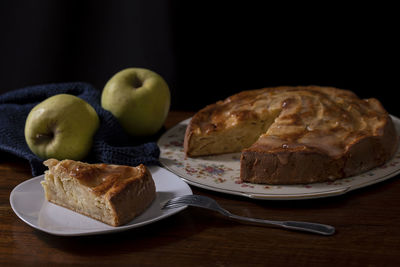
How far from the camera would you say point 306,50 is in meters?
3.65

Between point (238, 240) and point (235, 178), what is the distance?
57 cm

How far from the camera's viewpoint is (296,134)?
263 cm

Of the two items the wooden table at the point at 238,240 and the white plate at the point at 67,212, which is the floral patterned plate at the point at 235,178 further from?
the white plate at the point at 67,212

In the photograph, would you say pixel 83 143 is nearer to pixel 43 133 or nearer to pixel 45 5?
pixel 43 133

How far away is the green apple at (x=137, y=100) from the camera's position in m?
3.10

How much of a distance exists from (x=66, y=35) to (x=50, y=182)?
5.98 ft

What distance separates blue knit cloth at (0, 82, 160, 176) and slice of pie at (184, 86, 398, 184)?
0.94 feet

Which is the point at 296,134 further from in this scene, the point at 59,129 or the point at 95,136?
the point at 59,129

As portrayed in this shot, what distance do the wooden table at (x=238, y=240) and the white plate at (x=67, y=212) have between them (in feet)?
0.16

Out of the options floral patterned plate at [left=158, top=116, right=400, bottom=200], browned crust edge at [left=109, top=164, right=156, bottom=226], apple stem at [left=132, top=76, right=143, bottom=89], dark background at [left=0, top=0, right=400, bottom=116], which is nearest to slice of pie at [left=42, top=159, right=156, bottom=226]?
browned crust edge at [left=109, top=164, right=156, bottom=226]

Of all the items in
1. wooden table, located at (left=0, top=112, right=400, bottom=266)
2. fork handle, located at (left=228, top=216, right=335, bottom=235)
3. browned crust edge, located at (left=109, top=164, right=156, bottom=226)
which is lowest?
wooden table, located at (left=0, top=112, right=400, bottom=266)

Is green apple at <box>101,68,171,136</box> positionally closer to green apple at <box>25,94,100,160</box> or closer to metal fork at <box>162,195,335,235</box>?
green apple at <box>25,94,100,160</box>

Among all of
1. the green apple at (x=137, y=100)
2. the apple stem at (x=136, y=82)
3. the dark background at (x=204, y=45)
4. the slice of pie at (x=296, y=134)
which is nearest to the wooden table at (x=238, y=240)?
the slice of pie at (x=296, y=134)

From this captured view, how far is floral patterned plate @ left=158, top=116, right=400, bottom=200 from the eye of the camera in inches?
91.4
